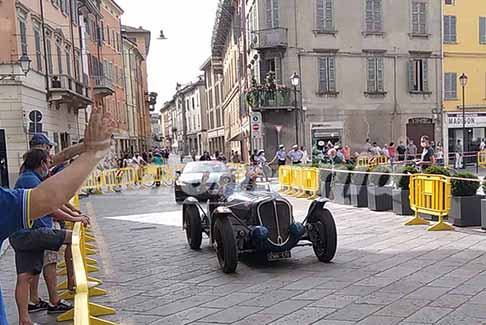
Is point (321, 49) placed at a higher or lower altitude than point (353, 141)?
higher

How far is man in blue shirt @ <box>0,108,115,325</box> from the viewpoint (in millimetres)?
2035

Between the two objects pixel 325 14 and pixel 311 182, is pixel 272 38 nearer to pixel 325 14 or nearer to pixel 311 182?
pixel 325 14

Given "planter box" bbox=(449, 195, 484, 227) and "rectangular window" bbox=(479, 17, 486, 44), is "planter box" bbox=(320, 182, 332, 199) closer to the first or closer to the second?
"planter box" bbox=(449, 195, 484, 227)

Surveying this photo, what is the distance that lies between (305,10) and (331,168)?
1507cm

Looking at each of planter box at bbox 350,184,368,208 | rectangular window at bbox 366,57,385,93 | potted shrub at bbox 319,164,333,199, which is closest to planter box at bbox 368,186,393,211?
planter box at bbox 350,184,368,208

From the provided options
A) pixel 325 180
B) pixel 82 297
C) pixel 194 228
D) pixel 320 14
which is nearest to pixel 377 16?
pixel 320 14

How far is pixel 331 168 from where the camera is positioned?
15.5 metres

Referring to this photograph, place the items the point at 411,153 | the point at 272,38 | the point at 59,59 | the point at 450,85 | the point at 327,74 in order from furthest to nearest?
the point at 450,85 → the point at 327,74 → the point at 272,38 → the point at 59,59 → the point at 411,153

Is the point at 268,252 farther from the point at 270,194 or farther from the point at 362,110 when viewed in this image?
the point at 362,110

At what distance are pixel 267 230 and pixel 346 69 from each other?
23.1 m

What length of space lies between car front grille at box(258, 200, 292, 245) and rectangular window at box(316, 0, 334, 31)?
74.3ft

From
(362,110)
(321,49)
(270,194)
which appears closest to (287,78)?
(321,49)

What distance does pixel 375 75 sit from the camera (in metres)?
29.4

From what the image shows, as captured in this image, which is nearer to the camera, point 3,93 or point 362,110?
point 3,93
